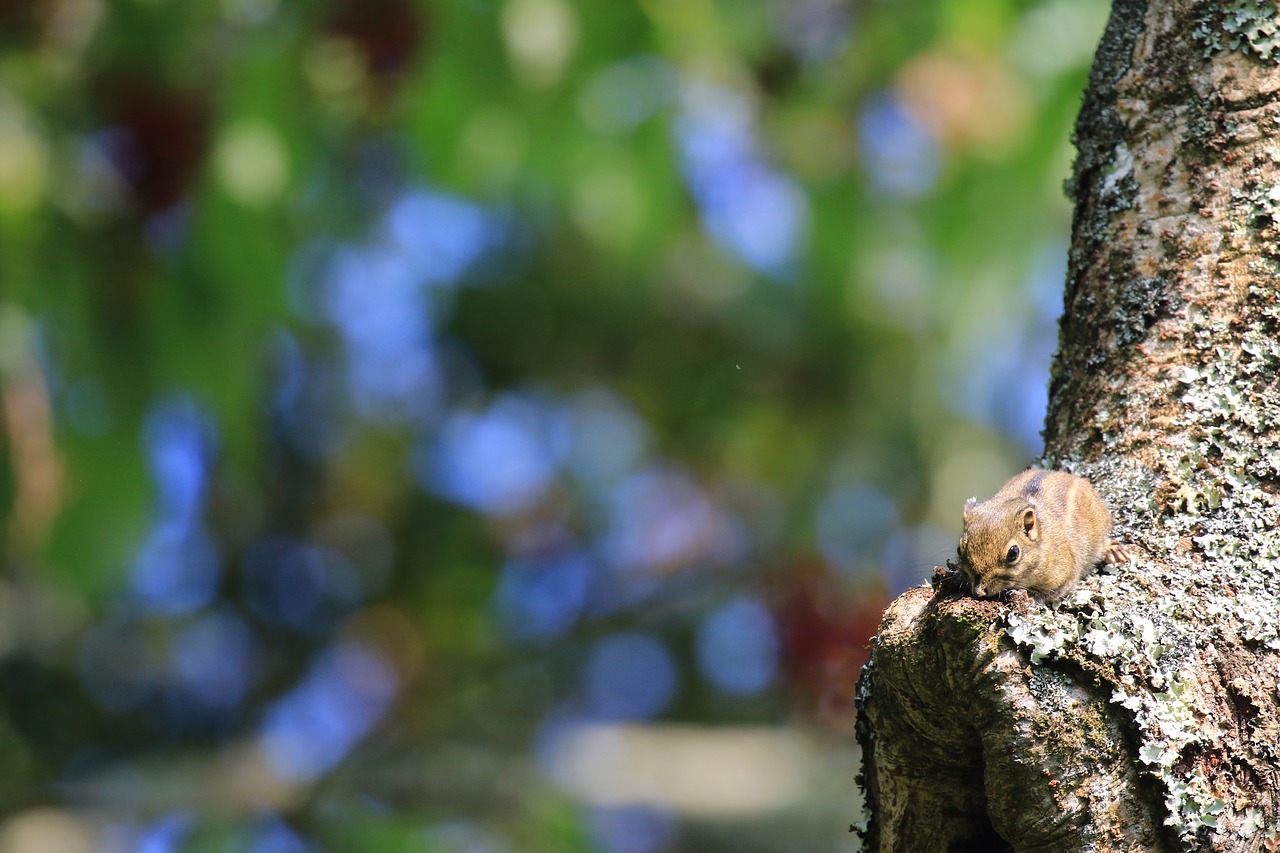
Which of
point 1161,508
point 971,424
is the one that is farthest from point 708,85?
point 971,424

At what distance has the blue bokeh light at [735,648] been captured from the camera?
5.98 meters

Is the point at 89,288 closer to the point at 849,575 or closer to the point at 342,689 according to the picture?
the point at 849,575

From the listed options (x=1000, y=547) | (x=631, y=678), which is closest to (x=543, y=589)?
(x=631, y=678)

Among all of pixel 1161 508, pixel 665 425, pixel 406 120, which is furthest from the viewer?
pixel 665 425

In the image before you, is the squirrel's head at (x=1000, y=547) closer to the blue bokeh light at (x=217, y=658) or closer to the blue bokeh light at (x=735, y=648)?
the blue bokeh light at (x=735, y=648)

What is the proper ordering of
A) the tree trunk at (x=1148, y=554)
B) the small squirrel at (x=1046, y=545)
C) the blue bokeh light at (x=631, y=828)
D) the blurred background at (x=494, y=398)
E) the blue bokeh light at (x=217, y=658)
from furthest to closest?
the blue bokeh light at (x=217, y=658) < the blue bokeh light at (x=631, y=828) < the blurred background at (x=494, y=398) < the small squirrel at (x=1046, y=545) < the tree trunk at (x=1148, y=554)

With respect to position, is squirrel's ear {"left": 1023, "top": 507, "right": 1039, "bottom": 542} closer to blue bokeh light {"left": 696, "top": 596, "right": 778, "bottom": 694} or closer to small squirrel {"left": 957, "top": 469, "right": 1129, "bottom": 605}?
small squirrel {"left": 957, "top": 469, "right": 1129, "bottom": 605}

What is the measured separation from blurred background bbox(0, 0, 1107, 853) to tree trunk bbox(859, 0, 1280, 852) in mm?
711

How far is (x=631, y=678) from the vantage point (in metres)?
8.56

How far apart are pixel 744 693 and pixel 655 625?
28.4 inches

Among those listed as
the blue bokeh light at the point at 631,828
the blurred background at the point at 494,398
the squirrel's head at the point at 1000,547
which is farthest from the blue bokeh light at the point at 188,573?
the squirrel's head at the point at 1000,547

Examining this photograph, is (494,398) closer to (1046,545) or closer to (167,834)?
(167,834)

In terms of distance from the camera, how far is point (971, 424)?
735 cm

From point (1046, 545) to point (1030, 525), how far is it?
0.08m
